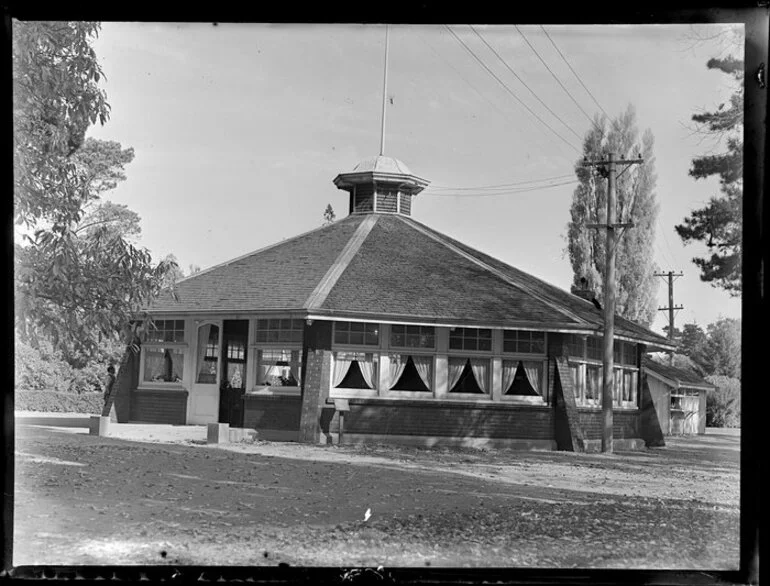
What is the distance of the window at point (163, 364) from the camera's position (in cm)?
1844

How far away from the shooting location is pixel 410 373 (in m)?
17.0

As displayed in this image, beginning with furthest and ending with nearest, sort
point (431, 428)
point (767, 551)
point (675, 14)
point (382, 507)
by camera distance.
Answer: point (431, 428), point (382, 507), point (675, 14), point (767, 551)

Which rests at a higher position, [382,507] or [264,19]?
[264,19]

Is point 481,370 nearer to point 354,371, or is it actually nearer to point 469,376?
point 469,376

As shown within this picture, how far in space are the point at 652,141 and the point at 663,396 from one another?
1124 centimetres

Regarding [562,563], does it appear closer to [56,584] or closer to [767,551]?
[767,551]

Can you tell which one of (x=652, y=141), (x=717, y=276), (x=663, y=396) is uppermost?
(x=652, y=141)

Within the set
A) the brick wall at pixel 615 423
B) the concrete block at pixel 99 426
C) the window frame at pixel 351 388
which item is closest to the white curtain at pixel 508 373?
the brick wall at pixel 615 423

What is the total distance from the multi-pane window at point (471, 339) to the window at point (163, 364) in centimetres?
599

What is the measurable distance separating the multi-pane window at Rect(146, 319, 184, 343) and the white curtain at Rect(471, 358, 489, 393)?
6.40 metres

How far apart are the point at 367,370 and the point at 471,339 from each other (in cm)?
230

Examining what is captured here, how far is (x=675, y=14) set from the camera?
334 cm

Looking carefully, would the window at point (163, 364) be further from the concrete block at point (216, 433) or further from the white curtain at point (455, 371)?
the white curtain at point (455, 371)

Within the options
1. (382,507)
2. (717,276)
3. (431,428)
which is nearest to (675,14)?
(382,507)
